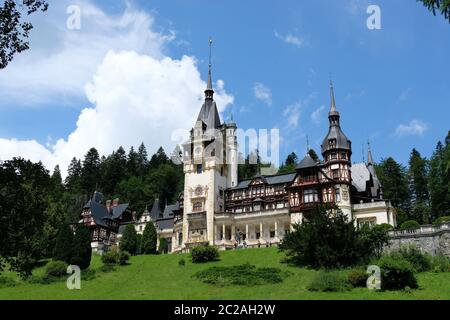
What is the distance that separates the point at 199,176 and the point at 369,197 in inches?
911

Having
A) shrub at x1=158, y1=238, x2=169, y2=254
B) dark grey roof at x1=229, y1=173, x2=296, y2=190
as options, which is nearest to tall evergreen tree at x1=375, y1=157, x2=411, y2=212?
dark grey roof at x1=229, y1=173, x2=296, y2=190

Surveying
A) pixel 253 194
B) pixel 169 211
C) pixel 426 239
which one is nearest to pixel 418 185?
pixel 253 194

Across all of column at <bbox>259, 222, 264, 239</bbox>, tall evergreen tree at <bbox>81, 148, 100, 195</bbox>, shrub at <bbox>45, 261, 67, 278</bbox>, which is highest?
tall evergreen tree at <bbox>81, 148, 100, 195</bbox>

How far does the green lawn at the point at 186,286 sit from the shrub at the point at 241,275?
92cm

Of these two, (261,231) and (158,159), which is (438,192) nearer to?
(261,231)

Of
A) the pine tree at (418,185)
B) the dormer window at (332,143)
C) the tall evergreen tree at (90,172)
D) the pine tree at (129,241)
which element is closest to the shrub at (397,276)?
the dormer window at (332,143)

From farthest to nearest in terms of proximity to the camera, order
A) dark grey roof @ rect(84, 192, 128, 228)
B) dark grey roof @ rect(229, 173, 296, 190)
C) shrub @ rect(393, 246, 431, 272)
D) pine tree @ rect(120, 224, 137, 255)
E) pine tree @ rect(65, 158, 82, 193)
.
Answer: pine tree @ rect(65, 158, 82, 193) < dark grey roof @ rect(84, 192, 128, 228) < dark grey roof @ rect(229, 173, 296, 190) < pine tree @ rect(120, 224, 137, 255) < shrub @ rect(393, 246, 431, 272)

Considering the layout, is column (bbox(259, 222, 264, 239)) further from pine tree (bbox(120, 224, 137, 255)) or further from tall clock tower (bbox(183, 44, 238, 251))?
pine tree (bbox(120, 224, 137, 255))

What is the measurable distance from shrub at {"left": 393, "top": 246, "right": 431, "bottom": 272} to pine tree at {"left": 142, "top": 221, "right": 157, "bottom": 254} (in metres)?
35.3

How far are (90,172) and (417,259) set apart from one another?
91.7m

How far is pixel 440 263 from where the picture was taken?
38.9 meters

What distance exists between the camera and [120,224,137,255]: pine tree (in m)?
64.0

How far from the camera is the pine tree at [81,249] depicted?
168 feet

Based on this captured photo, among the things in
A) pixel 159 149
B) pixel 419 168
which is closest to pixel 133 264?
pixel 419 168
